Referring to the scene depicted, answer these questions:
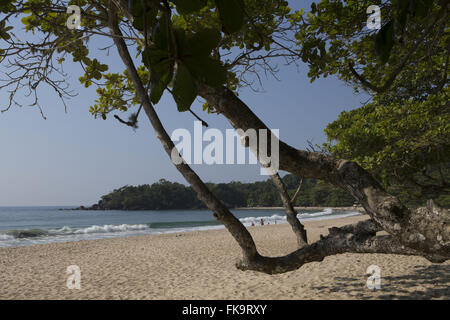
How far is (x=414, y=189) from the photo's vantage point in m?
7.25

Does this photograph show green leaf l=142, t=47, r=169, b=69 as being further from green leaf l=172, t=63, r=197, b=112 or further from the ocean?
the ocean

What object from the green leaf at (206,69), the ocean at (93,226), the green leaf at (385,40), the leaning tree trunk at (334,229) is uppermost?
the green leaf at (385,40)

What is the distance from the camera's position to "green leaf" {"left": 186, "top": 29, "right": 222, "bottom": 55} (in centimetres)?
44

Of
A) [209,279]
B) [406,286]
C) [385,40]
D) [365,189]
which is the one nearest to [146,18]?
[385,40]

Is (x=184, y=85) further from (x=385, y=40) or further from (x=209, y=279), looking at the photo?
(x=209, y=279)

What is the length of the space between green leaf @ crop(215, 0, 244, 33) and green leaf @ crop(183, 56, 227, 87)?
5 cm

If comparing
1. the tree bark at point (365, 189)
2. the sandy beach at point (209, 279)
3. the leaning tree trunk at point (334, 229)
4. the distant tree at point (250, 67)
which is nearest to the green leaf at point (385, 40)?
the distant tree at point (250, 67)

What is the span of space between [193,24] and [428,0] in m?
1.93

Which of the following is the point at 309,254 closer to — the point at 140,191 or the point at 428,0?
the point at 428,0

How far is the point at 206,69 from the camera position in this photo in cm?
46

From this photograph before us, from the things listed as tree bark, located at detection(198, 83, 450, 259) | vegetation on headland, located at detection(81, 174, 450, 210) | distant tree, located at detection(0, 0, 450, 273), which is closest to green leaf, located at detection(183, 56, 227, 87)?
distant tree, located at detection(0, 0, 450, 273)

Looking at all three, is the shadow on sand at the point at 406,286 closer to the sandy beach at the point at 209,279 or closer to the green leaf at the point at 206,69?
the sandy beach at the point at 209,279

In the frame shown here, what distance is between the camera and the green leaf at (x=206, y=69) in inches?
17.5

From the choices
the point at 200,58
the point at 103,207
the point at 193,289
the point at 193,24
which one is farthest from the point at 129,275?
the point at 103,207
